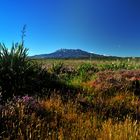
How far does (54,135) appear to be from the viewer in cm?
732

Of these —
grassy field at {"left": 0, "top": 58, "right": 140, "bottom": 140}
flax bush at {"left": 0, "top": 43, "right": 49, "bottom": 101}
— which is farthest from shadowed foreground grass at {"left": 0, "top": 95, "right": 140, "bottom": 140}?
flax bush at {"left": 0, "top": 43, "right": 49, "bottom": 101}

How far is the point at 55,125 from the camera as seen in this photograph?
807cm

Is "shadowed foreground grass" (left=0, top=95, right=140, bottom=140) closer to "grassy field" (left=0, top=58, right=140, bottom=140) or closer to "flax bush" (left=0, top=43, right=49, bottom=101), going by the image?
"grassy field" (left=0, top=58, right=140, bottom=140)

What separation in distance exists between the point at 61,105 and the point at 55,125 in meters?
2.01

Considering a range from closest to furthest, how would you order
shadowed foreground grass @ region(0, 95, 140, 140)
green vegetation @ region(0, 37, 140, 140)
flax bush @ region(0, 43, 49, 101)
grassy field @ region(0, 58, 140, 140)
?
1. shadowed foreground grass @ region(0, 95, 140, 140)
2. grassy field @ region(0, 58, 140, 140)
3. green vegetation @ region(0, 37, 140, 140)
4. flax bush @ region(0, 43, 49, 101)

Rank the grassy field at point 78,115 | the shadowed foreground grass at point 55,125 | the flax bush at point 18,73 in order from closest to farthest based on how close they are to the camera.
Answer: the shadowed foreground grass at point 55,125 < the grassy field at point 78,115 < the flax bush at point 18,73

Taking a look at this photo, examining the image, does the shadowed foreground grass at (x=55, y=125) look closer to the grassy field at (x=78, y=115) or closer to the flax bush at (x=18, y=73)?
the grassy field at (x=78, y=115)

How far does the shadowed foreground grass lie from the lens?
7.14 meters

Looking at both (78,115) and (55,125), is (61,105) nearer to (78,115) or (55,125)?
(78,115)

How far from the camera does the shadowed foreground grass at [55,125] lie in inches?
281

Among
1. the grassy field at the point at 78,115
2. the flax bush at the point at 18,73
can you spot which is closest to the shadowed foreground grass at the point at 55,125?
the grassy field at the point at 78,115

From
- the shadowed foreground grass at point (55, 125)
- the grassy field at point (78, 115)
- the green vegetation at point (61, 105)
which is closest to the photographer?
the shadowed foreground grass at point (55, 125)

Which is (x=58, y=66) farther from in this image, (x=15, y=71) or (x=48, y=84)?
(x=15, y=71)

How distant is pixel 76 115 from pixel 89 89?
4.79 meters
